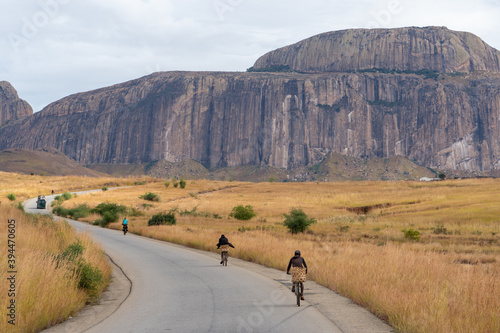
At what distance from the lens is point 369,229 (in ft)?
133

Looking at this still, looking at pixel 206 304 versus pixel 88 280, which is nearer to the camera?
pixel 206 304

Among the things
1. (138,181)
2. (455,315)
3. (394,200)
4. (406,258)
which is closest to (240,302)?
(455,315)

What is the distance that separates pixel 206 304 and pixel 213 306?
1.02ft

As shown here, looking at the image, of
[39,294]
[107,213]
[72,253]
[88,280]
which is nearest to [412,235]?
[72,253]

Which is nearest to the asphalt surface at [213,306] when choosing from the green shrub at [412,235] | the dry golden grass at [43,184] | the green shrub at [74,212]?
the green shrub at [412,235]

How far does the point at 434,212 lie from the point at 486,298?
45.0 meters

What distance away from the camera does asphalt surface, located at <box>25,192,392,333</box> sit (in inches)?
388

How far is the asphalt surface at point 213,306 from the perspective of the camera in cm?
986

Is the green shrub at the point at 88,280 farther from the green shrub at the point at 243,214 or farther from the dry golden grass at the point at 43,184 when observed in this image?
the dry golden grass at the point at 43,184

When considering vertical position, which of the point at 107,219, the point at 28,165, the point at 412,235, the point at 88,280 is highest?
the point at 28,165

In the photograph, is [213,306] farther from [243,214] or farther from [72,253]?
[243,214]

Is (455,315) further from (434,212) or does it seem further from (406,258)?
(434,212)

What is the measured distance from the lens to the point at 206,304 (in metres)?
12.0

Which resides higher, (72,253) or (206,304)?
(72,253)
